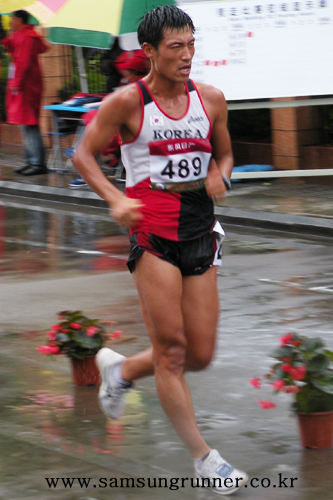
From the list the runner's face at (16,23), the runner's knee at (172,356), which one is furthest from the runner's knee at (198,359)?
the runner's face at (16,23)

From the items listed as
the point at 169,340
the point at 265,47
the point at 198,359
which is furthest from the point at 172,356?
the point at 265,47

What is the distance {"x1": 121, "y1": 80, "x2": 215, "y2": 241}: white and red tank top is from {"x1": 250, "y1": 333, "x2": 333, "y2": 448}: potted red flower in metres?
0.75

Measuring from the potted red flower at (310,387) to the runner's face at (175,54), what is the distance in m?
1.35

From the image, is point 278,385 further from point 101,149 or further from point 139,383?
point 139,383

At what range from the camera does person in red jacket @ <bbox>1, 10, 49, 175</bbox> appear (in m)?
15.7

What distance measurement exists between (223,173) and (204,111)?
29 cm

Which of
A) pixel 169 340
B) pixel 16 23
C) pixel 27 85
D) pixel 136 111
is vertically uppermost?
pixel 16 23

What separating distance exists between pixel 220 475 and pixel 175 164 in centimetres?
130

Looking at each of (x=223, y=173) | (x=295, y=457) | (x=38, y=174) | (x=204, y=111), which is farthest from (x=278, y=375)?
(x=38, y=174)

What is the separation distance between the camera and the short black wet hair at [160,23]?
4344mm

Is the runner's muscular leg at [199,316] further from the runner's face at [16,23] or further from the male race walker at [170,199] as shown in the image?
the runner's face at [16,23]

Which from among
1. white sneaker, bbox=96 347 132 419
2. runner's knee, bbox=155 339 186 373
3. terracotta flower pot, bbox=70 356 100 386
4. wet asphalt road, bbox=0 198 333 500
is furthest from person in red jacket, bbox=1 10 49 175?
runner's knee, bbox=155 339 186 373

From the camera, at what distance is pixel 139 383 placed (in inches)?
233

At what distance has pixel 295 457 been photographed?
4.60 m
